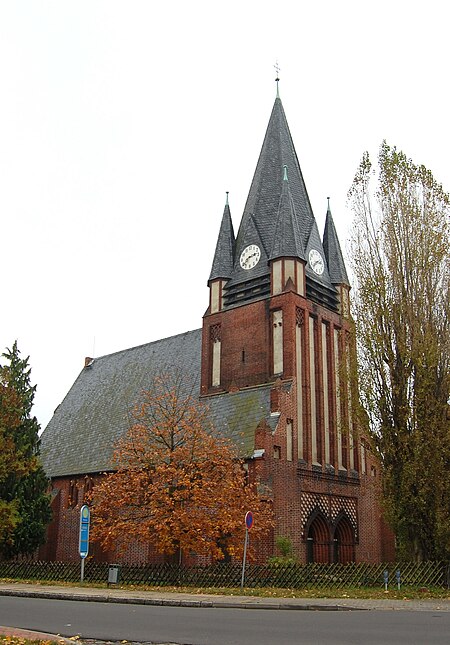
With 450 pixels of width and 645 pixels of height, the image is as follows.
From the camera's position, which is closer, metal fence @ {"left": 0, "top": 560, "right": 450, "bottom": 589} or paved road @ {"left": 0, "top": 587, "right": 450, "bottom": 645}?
paved road @ {"left": 0, "top": 587, "right": 450, "bottom": 645}

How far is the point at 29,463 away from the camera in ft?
107

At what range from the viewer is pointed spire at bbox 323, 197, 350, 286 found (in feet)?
125

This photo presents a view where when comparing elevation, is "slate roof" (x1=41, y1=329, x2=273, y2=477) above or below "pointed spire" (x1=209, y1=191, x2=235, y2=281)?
below

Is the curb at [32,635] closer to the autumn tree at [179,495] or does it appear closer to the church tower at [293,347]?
the autumn tree at [179,495]

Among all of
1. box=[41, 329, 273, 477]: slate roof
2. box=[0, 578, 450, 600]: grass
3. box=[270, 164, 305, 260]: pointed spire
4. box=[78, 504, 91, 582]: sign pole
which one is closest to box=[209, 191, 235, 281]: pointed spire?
box=[270, 164, 305, 260]: pointed spire


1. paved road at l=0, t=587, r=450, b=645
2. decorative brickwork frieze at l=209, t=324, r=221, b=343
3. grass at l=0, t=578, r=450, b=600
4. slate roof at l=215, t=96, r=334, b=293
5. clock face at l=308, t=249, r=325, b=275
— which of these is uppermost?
slate roof at l=215, t=96, r=334, b=293

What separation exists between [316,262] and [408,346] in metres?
12.5

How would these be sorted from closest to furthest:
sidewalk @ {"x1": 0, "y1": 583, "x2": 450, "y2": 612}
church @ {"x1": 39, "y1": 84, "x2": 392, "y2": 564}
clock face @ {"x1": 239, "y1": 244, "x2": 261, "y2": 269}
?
sidewalk @ {"x1": 0, "y1": 583, "x2": 450, "y2": 612}, church @ {"x1": 39, "y1": 84, "x2": 392, "y2": 564}, clock face @ {"x1": 239, "y1": 244, "x2": 261, "y2": 269}

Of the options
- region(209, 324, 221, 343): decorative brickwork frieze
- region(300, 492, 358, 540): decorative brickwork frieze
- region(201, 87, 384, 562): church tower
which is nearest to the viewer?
region(300, 492, 358, 540): decorative brickwork frieze

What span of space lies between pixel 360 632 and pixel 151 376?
30785mm

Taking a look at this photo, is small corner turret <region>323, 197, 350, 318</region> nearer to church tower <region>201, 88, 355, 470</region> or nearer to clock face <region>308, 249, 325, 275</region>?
church tower <region>201, 88, 355, 470</region>

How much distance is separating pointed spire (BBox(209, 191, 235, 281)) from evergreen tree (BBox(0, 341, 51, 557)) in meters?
11.5

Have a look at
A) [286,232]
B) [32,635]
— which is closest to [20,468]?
[286,232]

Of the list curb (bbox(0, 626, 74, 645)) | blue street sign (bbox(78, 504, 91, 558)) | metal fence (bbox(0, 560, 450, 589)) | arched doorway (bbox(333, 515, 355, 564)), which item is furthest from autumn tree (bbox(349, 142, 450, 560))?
curb (bbox(0, 626, 74, 645))
